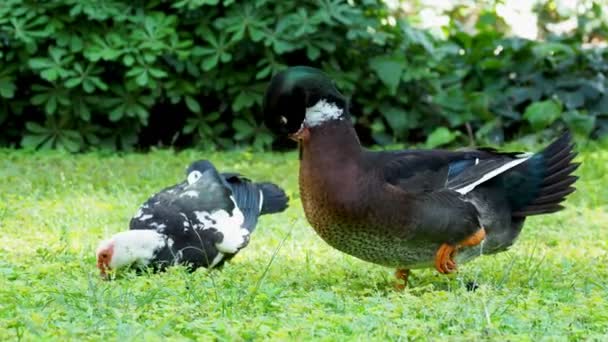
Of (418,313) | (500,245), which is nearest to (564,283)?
(500,245)

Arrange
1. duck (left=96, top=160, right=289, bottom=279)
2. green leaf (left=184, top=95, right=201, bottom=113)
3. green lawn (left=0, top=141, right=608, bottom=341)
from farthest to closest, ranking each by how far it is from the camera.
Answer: green leaf (left=184, top=95, right=201, bottom=113)
duck (left=96, top=160, right=289, bottom=279)
green lawn (left=0, top=141, right=608, bottom=341)

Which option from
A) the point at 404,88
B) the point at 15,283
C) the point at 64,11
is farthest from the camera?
the point at 404,88

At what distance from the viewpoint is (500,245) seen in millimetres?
6191

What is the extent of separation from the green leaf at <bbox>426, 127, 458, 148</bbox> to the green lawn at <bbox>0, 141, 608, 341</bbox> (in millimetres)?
2260

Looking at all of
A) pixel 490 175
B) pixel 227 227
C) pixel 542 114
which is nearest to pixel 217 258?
pixel 227 227

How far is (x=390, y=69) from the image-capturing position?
11.5m

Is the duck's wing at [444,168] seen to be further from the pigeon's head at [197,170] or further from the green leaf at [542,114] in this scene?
the green leaf at [542,114]

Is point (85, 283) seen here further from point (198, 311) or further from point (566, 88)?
point (566, 88)

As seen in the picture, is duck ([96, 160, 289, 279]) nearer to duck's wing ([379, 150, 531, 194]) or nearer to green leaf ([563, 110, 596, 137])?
duck's wing ([379, 150, 531, 194])

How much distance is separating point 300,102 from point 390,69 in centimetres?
596

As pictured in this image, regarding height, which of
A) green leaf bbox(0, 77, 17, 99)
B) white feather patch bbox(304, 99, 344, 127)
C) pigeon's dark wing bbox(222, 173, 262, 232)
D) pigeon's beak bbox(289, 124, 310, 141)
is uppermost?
white feather patch bbox(304, 99, 344, 127)

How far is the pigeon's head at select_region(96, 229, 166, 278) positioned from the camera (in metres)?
6.18

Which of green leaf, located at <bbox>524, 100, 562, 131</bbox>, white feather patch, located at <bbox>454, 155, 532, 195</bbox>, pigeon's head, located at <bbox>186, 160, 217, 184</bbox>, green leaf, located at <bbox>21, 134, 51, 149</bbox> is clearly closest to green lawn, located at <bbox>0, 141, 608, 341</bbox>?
white feather patch, located at <bbox>454, 155, 532, 195</bbox>

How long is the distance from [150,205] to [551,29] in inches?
312
